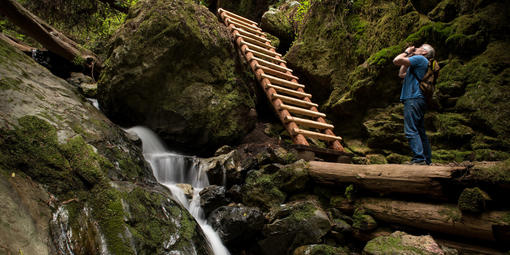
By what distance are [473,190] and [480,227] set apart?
31cm

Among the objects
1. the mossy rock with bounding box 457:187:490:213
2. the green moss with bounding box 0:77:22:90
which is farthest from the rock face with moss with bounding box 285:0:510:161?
the green moss with bounding box 0:77:22:90

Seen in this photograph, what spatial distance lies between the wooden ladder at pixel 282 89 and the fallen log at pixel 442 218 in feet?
5.66

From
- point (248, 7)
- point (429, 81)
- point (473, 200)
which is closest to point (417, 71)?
point (429, 81)

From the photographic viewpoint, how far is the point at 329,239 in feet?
10.1

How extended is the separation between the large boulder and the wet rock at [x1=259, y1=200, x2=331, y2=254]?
8.02 ft

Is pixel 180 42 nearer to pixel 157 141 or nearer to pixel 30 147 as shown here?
pixel 157 141

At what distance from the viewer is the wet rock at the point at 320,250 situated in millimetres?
2772

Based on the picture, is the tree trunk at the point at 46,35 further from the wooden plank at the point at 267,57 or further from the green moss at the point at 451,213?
the green moss at the point at 451,213

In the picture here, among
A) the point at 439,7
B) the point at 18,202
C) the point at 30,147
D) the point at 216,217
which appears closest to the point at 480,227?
the point at 216,217

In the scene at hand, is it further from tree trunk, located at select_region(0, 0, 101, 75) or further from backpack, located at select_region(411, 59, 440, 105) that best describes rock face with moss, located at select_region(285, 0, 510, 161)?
tree trunk, located at select_region(0, 0, 101, 75)

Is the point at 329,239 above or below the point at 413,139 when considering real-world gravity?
below

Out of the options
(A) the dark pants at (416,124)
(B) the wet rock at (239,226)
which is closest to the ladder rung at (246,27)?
(A) the dark pants at (416,124)

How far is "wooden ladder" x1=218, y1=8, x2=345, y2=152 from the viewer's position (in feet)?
16.1

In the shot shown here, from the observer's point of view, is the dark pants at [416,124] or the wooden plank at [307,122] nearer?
the dark pants at [416,124]
